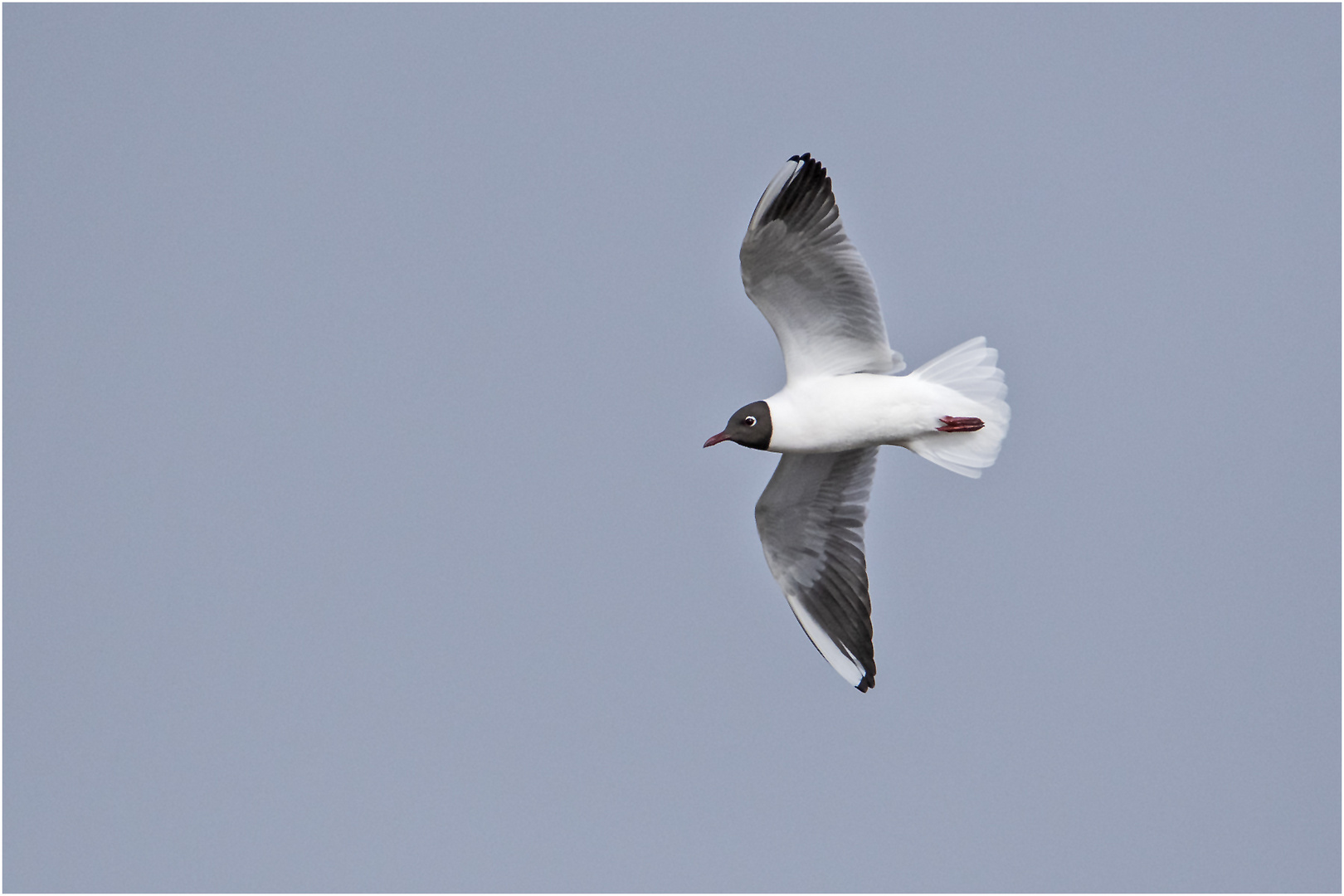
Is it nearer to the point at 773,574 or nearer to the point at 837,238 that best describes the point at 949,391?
the point at 837,238

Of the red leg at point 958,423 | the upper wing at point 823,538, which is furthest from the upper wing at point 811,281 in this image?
the upper wing at point 823,538

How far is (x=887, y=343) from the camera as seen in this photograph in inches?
329

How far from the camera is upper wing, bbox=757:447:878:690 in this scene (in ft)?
29.6

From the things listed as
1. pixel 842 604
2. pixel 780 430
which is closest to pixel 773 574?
pixel 842 604

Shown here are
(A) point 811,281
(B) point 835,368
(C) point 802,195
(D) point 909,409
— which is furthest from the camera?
(B) point 835,368

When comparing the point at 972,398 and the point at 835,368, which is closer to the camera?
the point at 972,398

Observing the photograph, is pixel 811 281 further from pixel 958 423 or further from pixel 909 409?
pixel 958 423

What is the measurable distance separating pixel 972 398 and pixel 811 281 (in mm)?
976

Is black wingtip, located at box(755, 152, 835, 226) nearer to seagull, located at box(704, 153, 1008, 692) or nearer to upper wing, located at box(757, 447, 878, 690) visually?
seagull, located at box(704, 153, 1008, 692)

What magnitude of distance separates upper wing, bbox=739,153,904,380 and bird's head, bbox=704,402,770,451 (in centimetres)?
27

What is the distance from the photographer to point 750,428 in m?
8.36

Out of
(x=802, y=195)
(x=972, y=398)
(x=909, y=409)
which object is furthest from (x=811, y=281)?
(x=972, y=398)

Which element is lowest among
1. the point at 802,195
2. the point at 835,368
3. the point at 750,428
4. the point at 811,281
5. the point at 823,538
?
the point at 823,538

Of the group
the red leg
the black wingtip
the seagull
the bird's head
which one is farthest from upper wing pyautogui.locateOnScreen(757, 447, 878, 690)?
the black wingtip
